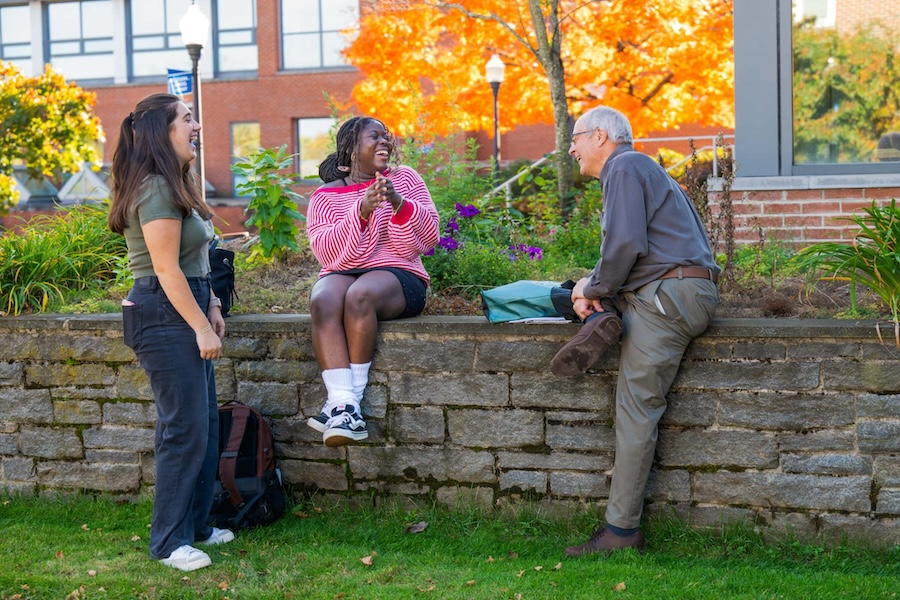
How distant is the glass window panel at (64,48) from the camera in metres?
30.8

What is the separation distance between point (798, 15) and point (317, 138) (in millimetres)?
23205

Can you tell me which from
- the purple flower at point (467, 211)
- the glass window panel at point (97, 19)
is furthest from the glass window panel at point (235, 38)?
the purple flower at point (467, 211)

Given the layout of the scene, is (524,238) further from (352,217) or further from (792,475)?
(792,475)

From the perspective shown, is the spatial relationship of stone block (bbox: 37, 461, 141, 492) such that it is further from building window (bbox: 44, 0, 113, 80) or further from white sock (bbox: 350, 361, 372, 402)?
building window (bbox: 44, 0, 113, 80)

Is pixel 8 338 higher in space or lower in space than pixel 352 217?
lower

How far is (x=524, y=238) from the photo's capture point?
6.59 m

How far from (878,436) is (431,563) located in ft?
6.39

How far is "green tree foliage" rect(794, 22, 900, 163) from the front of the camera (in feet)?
21.9

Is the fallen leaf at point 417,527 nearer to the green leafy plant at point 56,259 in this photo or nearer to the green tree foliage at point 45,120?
the green leafy plant at point 56,259

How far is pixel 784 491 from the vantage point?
4.19 metres

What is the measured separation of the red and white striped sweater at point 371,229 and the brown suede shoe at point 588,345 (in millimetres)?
993

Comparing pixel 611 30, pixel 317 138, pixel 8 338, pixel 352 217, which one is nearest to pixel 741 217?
pixel 352 217

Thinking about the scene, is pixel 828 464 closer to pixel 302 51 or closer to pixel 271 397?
pixel 271 397

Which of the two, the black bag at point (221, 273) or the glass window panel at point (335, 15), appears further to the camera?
the glass window panel at point (335, 15)
